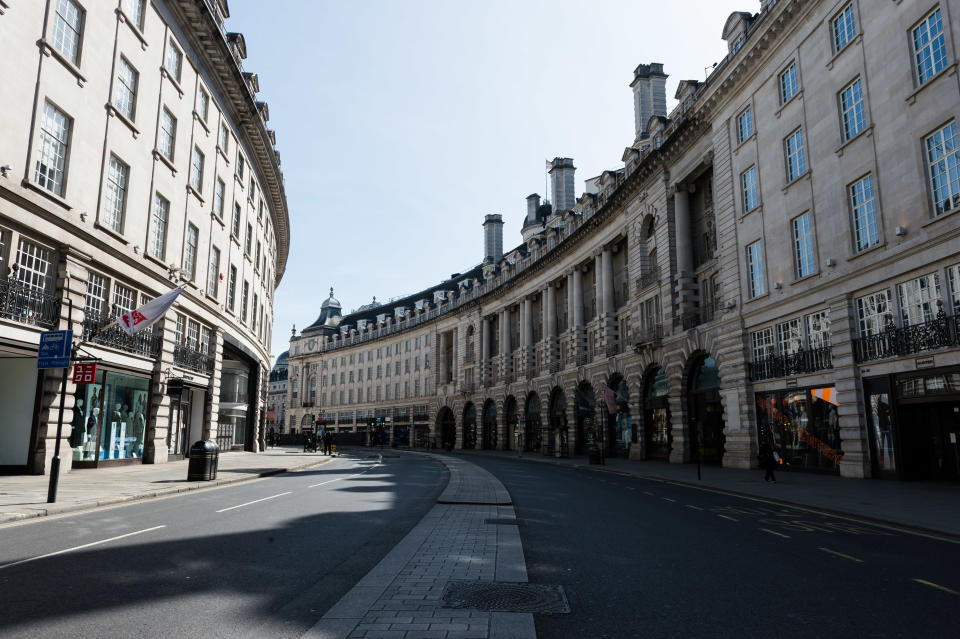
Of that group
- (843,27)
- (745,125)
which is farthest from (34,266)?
(745,125)

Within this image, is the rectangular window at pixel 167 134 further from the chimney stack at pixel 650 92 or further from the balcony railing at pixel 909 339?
the chimney stack at pixel 650 92

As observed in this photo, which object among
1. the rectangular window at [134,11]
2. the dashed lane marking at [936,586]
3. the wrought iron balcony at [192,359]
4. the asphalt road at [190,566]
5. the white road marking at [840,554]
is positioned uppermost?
the rectangular window at [134,11]

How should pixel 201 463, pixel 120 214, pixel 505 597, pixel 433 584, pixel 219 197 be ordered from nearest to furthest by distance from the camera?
pixel 505 597
pixel 433 584
pixel 201 463
pixel 120 214
pixel 219 197

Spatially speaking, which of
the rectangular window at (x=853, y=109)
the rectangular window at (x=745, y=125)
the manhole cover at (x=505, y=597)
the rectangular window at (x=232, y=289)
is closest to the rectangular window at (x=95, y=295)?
the rectangular window at (x=232, y=289)

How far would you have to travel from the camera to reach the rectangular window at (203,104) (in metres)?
31.2

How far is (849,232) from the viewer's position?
23391 millimetres

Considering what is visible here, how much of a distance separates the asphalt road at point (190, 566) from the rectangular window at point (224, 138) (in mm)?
25385

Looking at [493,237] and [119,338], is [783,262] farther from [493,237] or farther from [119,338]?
[493,237]

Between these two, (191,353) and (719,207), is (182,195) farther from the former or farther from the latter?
(719,207)

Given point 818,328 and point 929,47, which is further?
point 818,328

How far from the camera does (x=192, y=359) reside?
101ft

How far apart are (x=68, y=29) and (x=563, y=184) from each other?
48.1 meters

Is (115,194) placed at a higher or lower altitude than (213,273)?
higher

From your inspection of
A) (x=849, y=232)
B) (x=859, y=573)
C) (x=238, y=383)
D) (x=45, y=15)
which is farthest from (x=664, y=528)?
(x=238, y=383)
